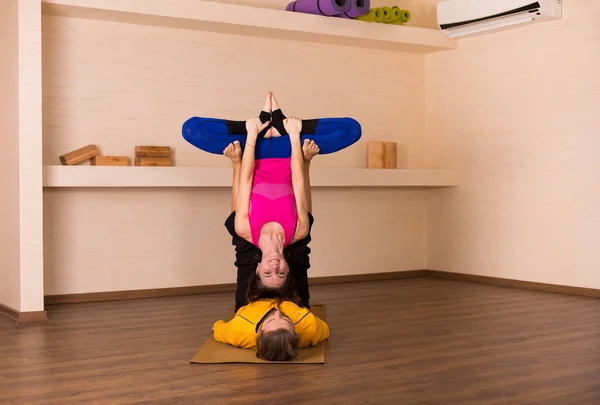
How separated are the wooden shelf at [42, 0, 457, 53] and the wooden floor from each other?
2.16m

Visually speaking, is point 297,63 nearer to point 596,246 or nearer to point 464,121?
point 464,121

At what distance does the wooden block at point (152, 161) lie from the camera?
240 inches

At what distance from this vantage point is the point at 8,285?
5.54m

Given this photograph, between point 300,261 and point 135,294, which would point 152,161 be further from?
point 300,261

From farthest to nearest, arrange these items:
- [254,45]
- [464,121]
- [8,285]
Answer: [464,121] → [254,45] → [8,285]

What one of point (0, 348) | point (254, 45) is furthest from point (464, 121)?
point (0, 348)

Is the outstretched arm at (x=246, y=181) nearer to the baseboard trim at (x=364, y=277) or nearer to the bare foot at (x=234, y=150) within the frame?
the bare foot at (x=234, y=150)

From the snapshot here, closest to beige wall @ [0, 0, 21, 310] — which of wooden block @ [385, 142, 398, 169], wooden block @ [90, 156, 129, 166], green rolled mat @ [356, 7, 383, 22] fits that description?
wooden block @ [90, 156, 129, 166]

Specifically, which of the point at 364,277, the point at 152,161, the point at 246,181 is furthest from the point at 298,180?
the point at 364,277

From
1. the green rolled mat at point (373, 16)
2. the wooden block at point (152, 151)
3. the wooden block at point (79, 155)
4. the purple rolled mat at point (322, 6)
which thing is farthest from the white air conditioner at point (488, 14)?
the wooden block at point (79, 155)

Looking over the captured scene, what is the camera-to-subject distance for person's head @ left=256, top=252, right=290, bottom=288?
432 centimetres

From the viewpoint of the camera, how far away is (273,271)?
4.32 metres

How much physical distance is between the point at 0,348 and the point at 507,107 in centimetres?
455

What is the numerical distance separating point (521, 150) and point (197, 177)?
9.07 ft
